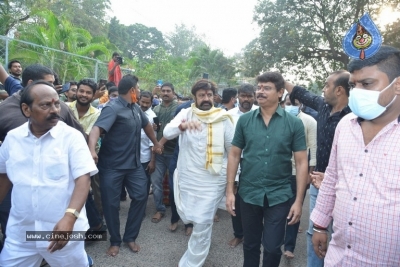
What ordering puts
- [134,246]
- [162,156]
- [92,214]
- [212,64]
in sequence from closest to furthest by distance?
1. [134,246]
2. [92,214]
3. [162,156]
4. [212,64]

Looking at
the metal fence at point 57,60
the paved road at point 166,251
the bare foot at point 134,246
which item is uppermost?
the metal fence at point 57,60

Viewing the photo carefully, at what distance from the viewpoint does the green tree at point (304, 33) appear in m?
13.3

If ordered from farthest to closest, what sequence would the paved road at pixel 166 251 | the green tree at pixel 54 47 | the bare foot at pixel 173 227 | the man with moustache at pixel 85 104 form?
the green tree at pixel 54 47, the bare foot at pixel 173 227, the man with moustache at pixel 85 104, the paved road at pixel 166 251

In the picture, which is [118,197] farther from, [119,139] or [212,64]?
[212,64]

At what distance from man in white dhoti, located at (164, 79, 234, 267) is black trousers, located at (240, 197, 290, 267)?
54 cm

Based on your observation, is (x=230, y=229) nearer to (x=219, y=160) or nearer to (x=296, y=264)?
(x=296, y=264)

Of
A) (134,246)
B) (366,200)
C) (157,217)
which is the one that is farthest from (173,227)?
(366,200)

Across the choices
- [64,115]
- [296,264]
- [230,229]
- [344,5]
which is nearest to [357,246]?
[296,264]

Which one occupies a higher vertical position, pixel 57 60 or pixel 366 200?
pixel 57 60

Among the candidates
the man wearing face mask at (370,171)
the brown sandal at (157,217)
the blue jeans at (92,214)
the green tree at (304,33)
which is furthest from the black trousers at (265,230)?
the green tree at (304,33)

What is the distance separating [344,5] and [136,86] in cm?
1240

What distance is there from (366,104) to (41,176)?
208 cm

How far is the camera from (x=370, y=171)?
5.67 ft

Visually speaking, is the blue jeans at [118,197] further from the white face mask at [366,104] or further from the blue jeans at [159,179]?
the white face mask at [366,104]
